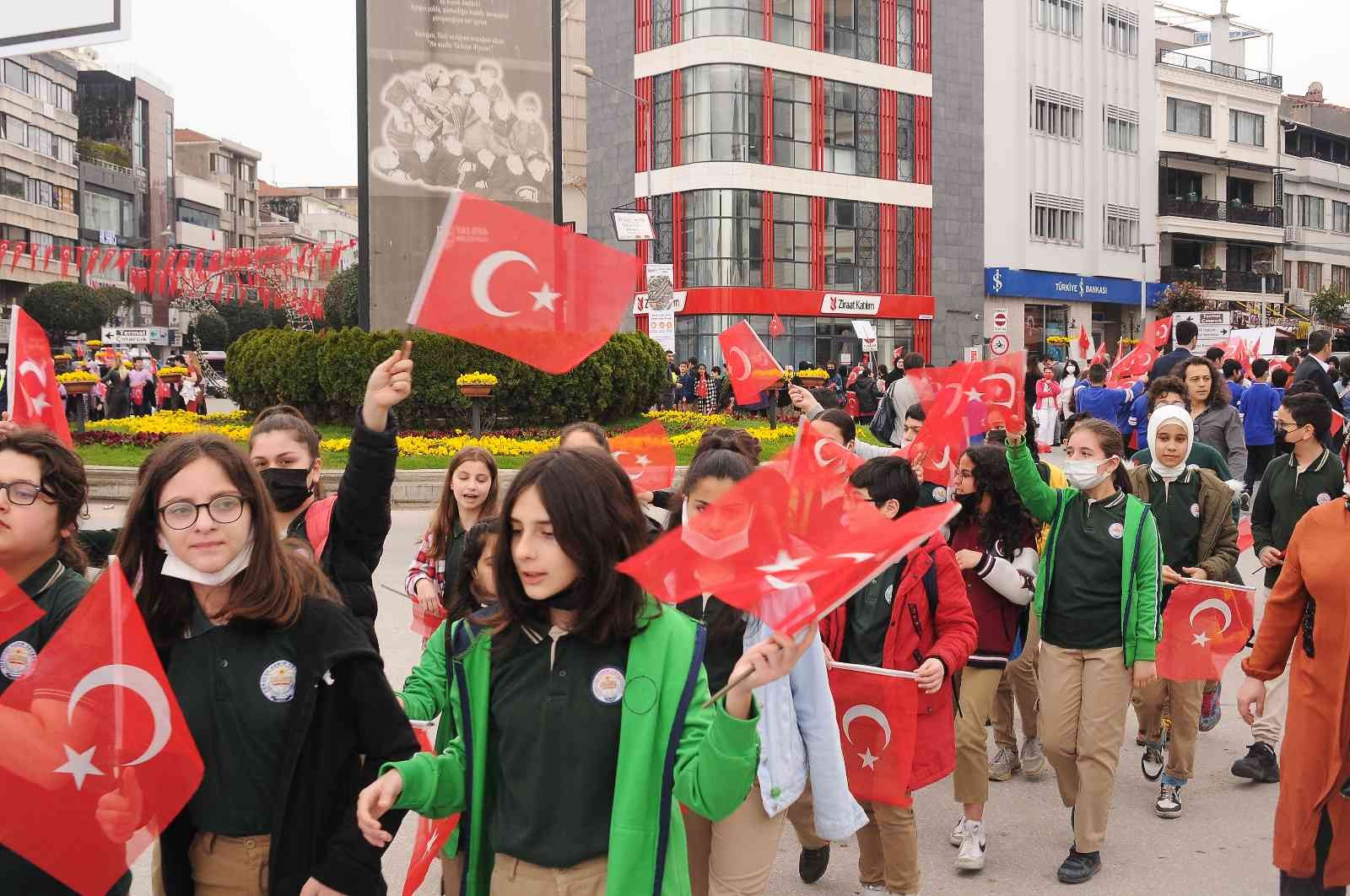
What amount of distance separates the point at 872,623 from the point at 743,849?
1.04 metres

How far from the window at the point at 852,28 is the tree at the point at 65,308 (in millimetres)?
37233

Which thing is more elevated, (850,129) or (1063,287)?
(850,129)

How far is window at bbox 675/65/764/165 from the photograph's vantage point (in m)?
41.4

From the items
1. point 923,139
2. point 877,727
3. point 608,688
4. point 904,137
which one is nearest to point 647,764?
point 608,688

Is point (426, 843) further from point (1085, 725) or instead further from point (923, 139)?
point (923, 139)

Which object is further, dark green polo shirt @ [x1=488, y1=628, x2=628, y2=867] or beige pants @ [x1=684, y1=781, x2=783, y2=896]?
beige pants @ [x1=684, y1=781, x2=783, y2=896]

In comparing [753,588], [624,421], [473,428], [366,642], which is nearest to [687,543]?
[753,588]

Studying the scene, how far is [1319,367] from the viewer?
39.0ft

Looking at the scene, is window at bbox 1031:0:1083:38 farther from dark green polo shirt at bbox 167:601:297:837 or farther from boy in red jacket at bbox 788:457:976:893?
dark green polo shirt at bbox 167:601:297:837

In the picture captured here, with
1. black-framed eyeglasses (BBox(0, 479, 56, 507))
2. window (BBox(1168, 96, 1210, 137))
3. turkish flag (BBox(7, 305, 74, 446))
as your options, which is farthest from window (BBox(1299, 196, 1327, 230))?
black-framed eyeglasses (BBox(0, 479, 56, 507))

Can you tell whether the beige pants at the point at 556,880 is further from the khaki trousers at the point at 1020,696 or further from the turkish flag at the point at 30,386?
the khaki trousers at the point at 1020,696

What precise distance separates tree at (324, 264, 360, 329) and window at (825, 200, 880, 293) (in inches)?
1064

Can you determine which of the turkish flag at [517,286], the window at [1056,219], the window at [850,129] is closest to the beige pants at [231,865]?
the turkish flag at [517,286]

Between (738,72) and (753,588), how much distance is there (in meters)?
41.0
